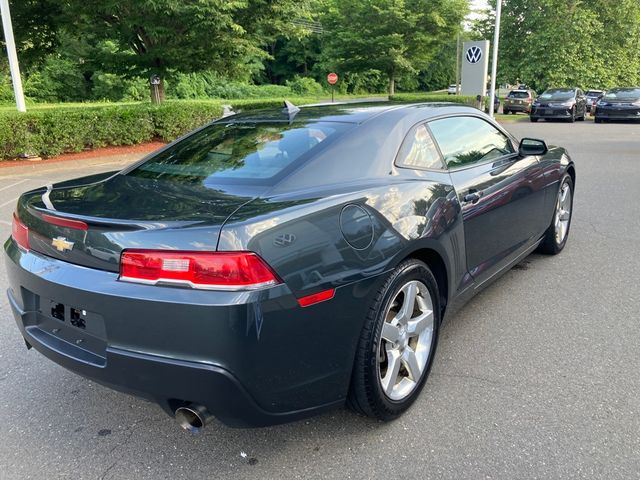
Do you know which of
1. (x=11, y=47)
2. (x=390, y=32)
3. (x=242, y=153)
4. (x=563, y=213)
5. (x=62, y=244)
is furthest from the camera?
(x=390, y=32)

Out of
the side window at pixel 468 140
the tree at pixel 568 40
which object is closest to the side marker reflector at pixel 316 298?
the side window at pixel 468 140

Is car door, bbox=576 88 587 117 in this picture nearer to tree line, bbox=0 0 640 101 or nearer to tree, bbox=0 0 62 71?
tree line, bbox=0 0 640 101

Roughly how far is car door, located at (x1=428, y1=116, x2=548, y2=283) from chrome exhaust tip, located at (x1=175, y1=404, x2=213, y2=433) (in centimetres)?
184

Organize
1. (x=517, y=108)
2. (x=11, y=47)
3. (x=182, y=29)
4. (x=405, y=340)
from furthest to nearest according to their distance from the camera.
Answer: (x=517, y=108)
(x=182, y=29)
(x=11, y=47)
(x=405, y=340)

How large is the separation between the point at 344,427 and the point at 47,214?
5.55ft

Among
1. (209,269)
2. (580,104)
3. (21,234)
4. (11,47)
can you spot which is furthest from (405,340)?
(580,104)

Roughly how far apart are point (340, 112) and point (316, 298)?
1441 millimetres

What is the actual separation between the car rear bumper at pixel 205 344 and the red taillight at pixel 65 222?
163 mm

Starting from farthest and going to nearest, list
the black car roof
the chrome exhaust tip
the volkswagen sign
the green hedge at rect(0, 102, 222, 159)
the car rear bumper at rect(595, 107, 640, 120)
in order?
the car rear bumper at rect(595, 107, 640, 120) < the volkswagen sign < the green hedge at rect(0, 102, 222, 159) < the black car roof < the chrome exhaust tip

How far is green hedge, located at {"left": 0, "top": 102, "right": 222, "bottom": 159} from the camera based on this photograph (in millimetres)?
11156

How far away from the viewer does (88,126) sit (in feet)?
40.6

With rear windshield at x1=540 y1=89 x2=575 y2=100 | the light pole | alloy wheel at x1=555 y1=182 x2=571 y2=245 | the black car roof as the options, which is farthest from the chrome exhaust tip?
rear windshield at x1=540 y1=89 x2=575 y2=100

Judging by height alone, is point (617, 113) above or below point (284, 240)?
below

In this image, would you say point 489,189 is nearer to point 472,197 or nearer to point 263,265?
point 472,197
